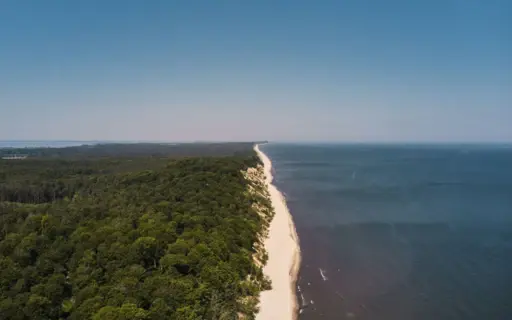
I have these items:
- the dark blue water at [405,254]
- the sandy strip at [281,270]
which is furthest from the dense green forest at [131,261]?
the dark blue water at [405,254]

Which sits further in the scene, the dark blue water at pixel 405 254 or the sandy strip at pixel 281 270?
the dark blue water at pixel 405 254

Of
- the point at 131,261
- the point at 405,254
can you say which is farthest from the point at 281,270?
the point at 405,254

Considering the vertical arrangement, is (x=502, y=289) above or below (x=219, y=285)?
below

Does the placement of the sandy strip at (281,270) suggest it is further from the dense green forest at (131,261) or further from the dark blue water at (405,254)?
the dense green forest at (131,261)

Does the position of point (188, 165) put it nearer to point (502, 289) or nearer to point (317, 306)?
point (317, 306)

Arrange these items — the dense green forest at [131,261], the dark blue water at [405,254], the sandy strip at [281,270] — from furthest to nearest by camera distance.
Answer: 1. the dark blue water at [405,254]
2. the sandy strip at [281,270]
3. the dense green forest at [131,261]

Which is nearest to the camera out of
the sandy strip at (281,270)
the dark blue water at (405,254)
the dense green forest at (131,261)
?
the dense green forest at (131,261)

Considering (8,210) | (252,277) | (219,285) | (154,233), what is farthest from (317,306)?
(8,210)

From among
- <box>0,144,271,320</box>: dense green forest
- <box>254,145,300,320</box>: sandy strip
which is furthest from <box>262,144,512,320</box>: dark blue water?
<box>0,144,271,320</box>: dense green forest
